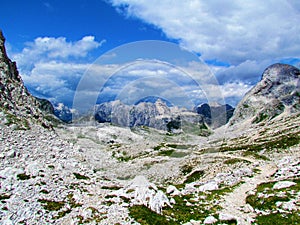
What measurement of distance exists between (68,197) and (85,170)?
31.8ft

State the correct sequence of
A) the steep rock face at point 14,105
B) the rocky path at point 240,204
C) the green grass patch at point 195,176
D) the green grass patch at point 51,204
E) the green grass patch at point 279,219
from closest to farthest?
1. the green grass patch at point 279,219
2. the rocky path at point 240,204
3. the green grass patch at point 51,204
4. the steep rock face at point 14,105
5. the green grass patch at point 195,176

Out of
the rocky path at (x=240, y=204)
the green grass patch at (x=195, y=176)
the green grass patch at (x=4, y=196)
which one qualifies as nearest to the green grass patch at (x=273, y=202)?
the rocky path at (x=240, y=204)

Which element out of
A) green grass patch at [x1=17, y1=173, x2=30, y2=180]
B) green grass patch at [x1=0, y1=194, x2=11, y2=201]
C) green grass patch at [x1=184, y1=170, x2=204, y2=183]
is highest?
green grass patch at [x1=17, y1=173, x2=30, y2=180]

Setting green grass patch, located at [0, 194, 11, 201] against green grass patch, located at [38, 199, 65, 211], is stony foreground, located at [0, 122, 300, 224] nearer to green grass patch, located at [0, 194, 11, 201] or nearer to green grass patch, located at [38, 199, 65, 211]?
green grass patch, located at [38, 199, 65, 211]

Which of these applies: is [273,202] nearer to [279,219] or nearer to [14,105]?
[279,219]

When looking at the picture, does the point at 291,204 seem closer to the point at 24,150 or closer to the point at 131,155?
the point at 24,150

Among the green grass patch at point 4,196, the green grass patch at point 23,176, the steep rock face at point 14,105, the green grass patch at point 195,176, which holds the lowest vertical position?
the green grass patch at point 195,176

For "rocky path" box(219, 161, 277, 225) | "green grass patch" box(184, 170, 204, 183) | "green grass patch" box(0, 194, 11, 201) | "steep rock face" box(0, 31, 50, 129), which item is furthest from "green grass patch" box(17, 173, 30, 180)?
"green grass patch" box(184, 170, 204, 183)

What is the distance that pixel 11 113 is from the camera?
46.2m

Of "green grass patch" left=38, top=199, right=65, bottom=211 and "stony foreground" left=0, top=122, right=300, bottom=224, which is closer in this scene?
"stony foreground" left=0, top=122, right=300, bottom=224

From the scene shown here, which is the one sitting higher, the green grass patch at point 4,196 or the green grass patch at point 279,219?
the green grass patch at point 4,196

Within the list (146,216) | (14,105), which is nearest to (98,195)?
(146,216)

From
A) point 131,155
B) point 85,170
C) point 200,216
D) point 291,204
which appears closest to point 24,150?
point 85,170

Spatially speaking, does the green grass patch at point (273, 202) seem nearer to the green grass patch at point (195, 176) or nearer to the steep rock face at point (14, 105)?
the green grass patch at point (195, 176)
